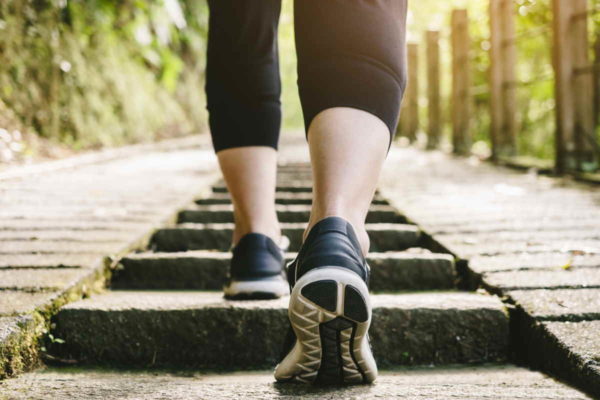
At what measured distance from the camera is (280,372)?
3.64 ft

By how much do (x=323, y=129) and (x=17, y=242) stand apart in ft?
4.36

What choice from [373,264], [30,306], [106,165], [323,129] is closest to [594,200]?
[373,264]

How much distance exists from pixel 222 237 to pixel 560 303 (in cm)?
128

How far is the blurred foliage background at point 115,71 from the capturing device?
523 cm

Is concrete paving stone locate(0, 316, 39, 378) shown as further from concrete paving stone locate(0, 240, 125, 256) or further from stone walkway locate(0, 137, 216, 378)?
concrete paving stone locate(0, 240, 125, 256)

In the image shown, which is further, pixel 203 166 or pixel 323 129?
pixel 203 166

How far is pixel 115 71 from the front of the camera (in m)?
7.50

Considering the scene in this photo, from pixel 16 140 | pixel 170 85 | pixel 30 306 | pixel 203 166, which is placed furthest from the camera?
pixel 170 85

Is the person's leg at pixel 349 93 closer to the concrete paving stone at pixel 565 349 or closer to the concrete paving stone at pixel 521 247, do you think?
the concrete paving stone at pixel 565 349

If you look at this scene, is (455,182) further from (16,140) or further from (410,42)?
(410,42)

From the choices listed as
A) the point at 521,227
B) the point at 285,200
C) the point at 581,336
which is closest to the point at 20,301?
the point at 581,336

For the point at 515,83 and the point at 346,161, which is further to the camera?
the point at 515,83

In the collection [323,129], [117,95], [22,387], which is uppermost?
[117,95]

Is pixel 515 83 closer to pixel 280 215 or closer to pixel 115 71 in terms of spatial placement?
pixel 280 215
